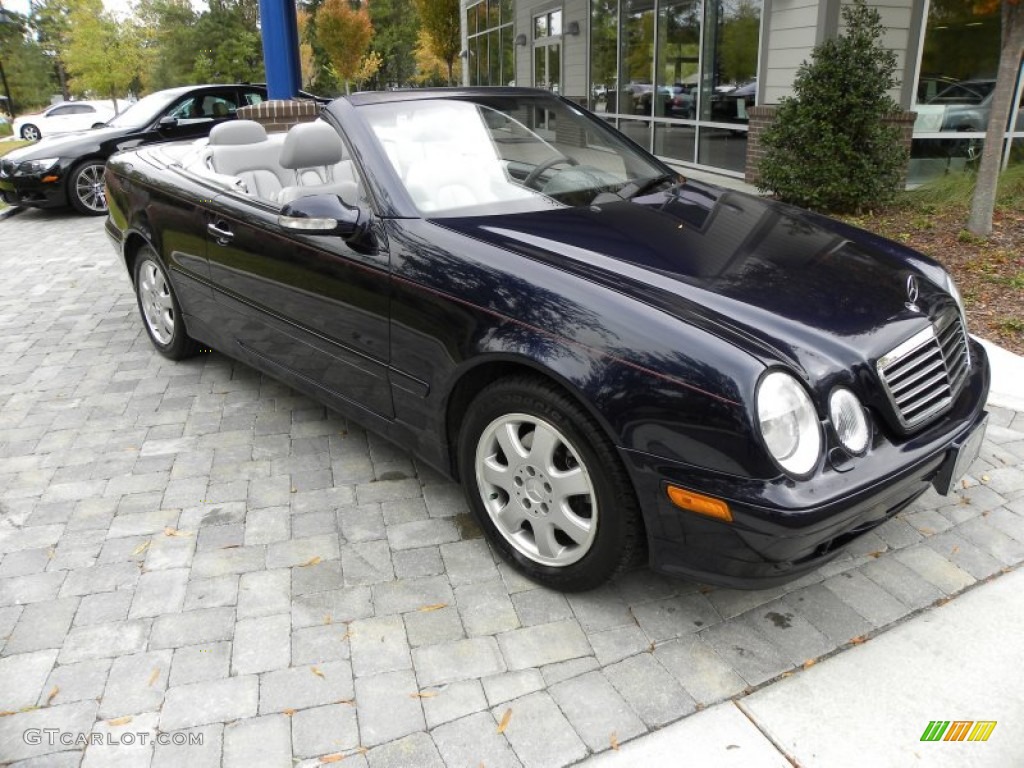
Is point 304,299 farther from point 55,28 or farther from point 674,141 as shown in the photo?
point 55,28

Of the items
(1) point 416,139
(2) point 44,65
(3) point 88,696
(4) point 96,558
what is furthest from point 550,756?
(2) point 44,65

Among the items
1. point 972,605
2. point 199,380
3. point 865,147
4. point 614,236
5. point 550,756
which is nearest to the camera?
point 550,756

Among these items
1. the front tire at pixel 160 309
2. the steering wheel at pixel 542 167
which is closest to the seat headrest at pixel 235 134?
the front tire at pixel 160 309

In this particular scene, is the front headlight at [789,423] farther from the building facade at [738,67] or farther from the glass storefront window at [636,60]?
the glass storefront window at [636,60]

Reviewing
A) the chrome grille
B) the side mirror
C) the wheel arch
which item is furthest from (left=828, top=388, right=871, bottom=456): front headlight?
the side mirror

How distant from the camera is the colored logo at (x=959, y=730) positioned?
6.88 ft

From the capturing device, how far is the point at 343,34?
4194 cm

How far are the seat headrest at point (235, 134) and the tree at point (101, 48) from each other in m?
29.1

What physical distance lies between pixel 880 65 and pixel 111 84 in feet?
99.8

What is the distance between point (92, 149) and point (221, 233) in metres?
7.97

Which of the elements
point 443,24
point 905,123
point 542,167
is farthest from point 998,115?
point 443,24

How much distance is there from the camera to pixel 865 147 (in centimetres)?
780

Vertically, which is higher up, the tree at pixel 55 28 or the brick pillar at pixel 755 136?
the tree at pixel 55 28

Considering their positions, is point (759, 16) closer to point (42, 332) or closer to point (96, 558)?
point (42, 332)
